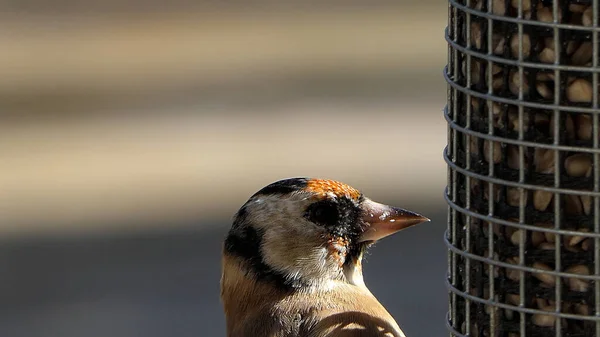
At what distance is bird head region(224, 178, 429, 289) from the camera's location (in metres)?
4.24

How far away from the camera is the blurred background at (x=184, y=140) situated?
9.07 m

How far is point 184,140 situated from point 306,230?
6.78 m

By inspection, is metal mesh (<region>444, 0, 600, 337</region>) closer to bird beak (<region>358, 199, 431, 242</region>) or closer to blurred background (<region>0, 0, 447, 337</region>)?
bird beak (<region>358, 199, 431, 242</region>)

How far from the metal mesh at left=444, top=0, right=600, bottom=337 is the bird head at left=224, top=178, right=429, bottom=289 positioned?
2.67ft

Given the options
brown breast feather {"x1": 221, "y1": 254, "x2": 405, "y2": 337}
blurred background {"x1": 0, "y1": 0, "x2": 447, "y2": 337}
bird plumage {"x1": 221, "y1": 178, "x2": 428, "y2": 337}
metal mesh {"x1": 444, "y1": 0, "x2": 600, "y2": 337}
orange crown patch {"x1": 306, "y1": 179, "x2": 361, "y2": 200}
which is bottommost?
blurred background {"x1": 0, "y1": 0, "x2": 447, "y2": 337}

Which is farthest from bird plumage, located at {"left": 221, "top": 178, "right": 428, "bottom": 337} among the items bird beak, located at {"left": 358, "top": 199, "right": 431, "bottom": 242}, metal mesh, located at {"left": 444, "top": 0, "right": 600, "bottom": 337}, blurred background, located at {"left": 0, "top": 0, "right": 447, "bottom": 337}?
blurred background, located at {"left": 0, "top": 0, "right": 447, "bottom": 337}

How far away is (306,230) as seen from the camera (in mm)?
4281

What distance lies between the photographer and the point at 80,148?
1097 cm

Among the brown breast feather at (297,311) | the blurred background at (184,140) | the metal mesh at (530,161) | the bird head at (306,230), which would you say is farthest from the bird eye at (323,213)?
the blurred background at (184,140)

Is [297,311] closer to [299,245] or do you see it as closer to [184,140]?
[299,245]

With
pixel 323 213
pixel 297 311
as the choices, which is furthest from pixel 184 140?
pixel 297 311

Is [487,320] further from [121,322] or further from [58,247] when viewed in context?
[58,247]

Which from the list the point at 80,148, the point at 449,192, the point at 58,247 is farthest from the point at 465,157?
the point at 80,148

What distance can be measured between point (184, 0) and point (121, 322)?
5.58 metres
